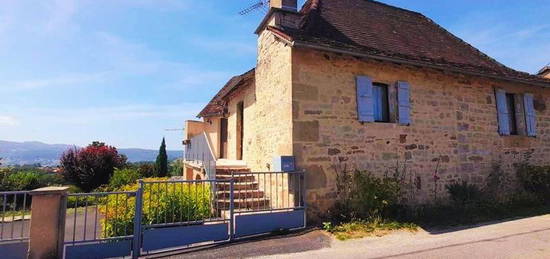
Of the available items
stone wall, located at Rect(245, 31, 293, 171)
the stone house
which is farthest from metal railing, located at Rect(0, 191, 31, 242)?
stone wall, located at Rect(245, 31, 293, 171)

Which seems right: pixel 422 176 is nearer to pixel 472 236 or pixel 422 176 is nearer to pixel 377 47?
pixel 472 236

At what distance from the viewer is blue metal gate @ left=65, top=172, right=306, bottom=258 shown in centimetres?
526

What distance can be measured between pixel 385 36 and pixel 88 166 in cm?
1416

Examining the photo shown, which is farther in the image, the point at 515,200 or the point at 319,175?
the point at 515,200

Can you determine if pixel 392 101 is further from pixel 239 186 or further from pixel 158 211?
pixel 158 211

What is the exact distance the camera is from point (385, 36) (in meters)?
9.68

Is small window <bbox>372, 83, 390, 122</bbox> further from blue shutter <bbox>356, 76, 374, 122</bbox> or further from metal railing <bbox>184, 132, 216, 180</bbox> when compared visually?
metal railing <bbox>184, 132, 216, 180</bbox>

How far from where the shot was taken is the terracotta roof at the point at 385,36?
314 inches

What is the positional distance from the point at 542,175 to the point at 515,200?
134 centimetres

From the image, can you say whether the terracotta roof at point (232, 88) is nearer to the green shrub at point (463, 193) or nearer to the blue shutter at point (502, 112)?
the green shrub at point (463, 193)

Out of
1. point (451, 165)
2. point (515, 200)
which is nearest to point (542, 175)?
point (515, 200)

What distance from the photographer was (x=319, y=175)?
7371mm

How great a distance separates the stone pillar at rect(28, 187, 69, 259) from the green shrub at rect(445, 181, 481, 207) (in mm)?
8916

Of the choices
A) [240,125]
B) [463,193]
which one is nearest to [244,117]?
[240,125]
